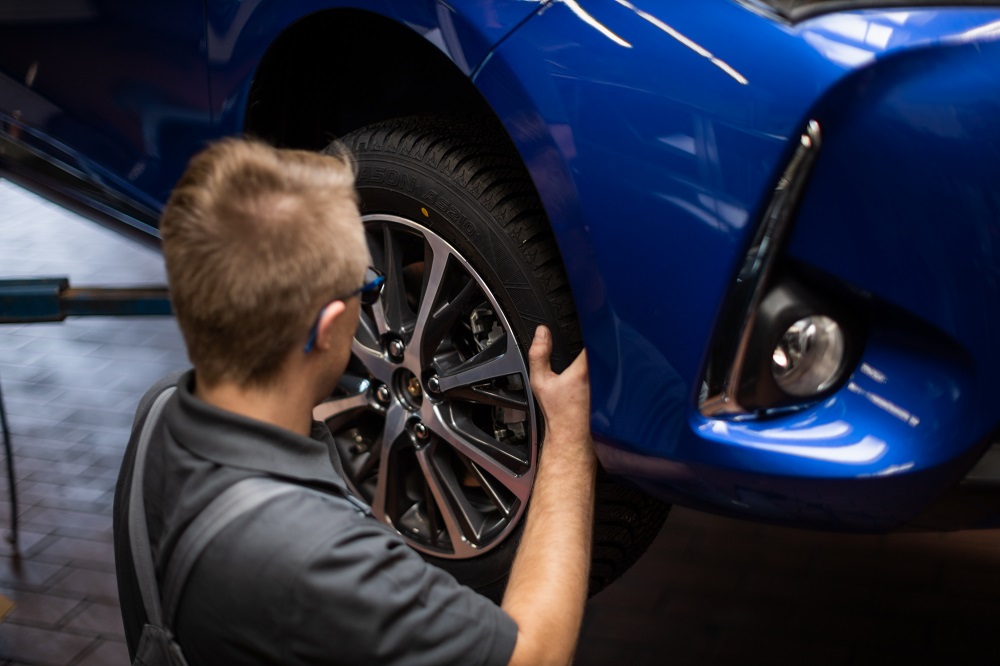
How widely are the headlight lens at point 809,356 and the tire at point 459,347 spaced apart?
1.10 ft

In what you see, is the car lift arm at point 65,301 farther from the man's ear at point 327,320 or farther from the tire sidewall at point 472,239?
the man's ear at point 327,320

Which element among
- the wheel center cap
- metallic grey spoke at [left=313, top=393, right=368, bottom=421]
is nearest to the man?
the wheel center cap

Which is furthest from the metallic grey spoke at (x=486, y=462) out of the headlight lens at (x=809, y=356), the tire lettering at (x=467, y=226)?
the headlight lens at (x=809, y=356)

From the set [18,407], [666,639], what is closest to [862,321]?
[666,639]

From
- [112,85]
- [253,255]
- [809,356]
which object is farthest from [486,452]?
[112,85]

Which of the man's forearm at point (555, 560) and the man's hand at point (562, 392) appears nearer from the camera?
the man's forearm at point (555, 560)

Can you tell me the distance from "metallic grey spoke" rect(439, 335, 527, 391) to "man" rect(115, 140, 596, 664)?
0.55 meters

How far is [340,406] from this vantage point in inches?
88.0

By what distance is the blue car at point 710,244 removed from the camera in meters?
1.44

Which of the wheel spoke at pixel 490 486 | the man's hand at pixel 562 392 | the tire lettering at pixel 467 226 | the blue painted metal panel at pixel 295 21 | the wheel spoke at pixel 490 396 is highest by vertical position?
the blue painted metal panel at pixel 295 21

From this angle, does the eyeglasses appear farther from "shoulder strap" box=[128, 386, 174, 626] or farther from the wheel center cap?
the wheel center cap

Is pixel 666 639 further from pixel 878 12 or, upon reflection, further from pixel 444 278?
pixel 878 12

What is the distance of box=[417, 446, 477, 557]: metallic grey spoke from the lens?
6.79 ft

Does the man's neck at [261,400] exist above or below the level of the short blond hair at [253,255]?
below
